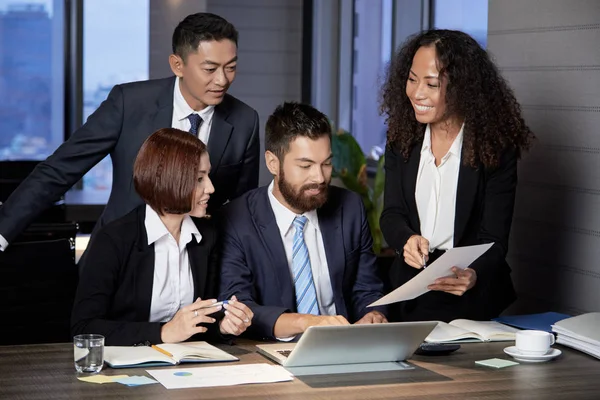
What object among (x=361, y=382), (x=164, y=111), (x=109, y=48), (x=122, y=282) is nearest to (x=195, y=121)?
(x=164, y=111)

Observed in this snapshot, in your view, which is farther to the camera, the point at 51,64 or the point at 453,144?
the point at 51,64

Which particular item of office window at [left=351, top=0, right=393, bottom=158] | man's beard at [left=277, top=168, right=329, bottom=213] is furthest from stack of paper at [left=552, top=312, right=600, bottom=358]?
office window at [left=351, top=0, right=393, bottom=158]

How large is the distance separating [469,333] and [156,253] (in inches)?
36.3

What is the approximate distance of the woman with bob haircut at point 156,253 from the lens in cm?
261

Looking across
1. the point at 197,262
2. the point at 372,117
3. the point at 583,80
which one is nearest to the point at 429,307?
the point at 197,262

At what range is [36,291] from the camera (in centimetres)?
297

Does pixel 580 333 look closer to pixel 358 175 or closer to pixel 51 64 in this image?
pixel 358 175

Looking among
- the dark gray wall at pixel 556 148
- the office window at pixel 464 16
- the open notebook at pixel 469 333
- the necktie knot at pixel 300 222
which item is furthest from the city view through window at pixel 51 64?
the open notebook at pixel 469 333

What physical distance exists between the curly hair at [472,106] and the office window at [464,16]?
1759mm

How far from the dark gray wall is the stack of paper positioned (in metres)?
0.82

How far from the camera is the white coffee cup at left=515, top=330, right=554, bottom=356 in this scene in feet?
8.20

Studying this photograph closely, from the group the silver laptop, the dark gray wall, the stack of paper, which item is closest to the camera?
the silver laptop

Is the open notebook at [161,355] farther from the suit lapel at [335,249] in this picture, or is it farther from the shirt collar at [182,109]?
the shirt collar at [182,109]

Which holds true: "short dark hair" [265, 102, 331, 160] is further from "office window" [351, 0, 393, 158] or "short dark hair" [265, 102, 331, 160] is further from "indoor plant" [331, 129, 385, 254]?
"office window" [351, 0, 393, 158]
